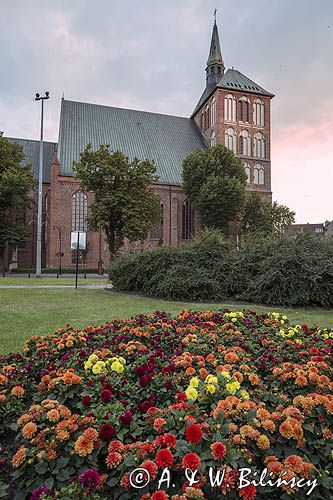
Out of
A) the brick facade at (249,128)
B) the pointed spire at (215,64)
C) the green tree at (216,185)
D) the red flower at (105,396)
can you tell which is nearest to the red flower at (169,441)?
the red flower at (105,396)

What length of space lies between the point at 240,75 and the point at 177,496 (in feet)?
182

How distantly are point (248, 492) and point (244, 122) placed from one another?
165 ft

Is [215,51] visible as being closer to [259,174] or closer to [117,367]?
[259,174]

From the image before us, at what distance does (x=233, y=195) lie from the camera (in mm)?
37438

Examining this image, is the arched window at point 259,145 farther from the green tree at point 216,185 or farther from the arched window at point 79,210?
the arched window at point 79,210

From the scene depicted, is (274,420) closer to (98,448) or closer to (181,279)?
(98,448)

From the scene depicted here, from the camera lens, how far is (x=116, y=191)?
2805 centimetres

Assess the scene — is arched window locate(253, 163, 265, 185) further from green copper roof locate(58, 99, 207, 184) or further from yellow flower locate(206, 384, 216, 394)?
yellow flower locate(206, 384, 216, 394)

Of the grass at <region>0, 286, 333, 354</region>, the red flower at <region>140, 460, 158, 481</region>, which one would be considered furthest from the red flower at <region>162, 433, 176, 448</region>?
the grass at <region>0, 286, 333, 354</region>

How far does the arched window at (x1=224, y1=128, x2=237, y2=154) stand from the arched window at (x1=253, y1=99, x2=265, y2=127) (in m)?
3.88

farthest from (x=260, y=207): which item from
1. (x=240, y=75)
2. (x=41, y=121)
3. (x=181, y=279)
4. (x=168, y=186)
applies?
(x=181, y=279)

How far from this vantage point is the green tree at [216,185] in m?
37.4

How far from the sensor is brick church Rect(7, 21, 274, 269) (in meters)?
40.5

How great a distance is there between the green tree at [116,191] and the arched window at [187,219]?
16391mm
